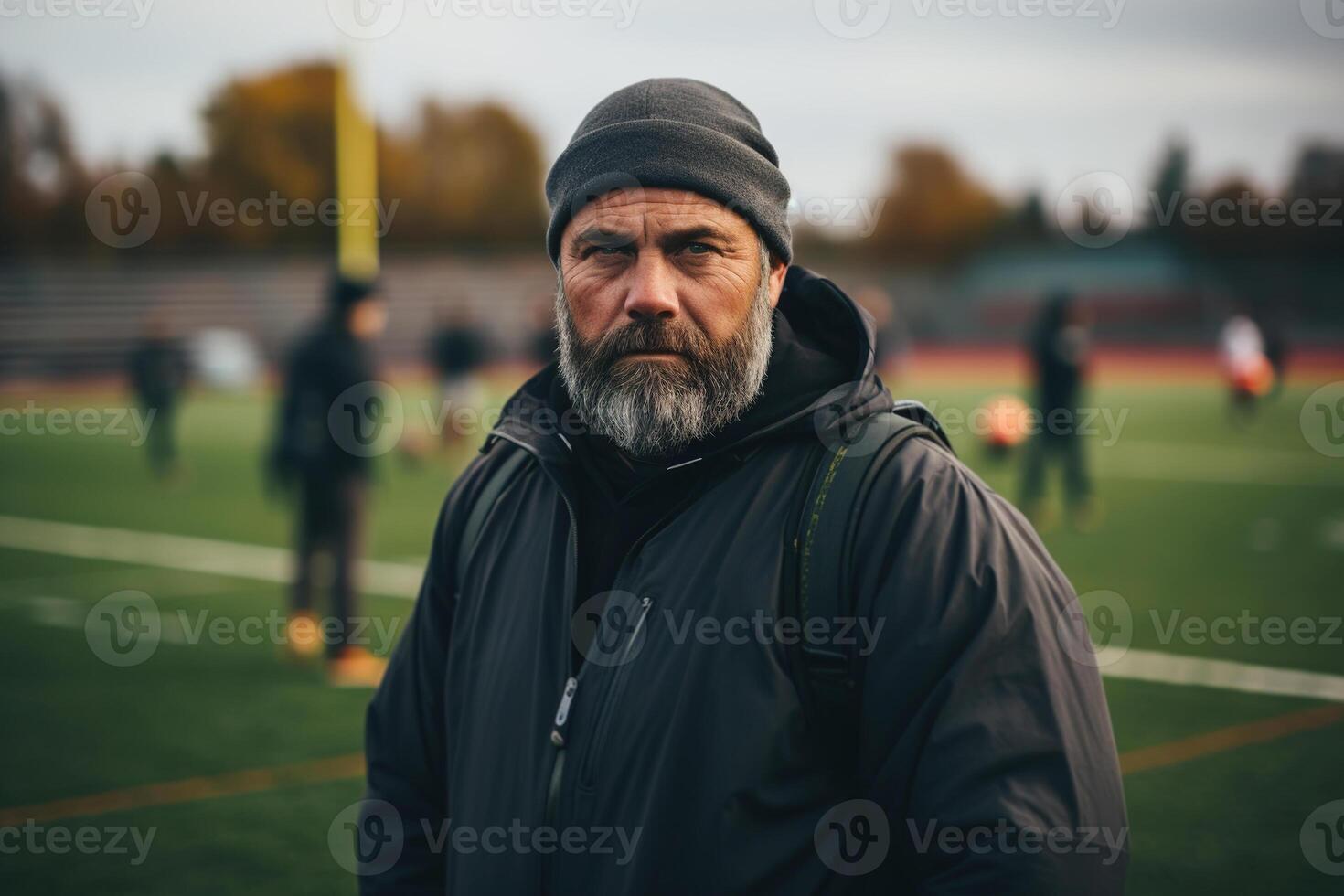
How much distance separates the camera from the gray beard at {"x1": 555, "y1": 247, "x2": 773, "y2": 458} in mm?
2105

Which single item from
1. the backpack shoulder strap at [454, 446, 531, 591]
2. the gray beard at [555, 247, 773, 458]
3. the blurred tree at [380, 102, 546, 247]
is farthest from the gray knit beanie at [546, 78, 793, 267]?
the blurred tree at [380, 102, 546, 247]

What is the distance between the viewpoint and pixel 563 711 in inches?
79.2

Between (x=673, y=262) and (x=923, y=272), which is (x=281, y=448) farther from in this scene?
(x=923, y=272)

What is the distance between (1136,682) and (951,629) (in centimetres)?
604

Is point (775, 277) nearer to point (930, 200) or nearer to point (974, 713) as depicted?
point (974, 713)

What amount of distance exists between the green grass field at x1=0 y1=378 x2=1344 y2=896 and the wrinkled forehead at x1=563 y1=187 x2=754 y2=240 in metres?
3.50

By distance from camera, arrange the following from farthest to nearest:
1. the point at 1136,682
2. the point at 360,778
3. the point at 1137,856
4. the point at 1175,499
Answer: the point at 1175,499 → the point at 1136,682 → the point at 360,778 → the point at 1137,856

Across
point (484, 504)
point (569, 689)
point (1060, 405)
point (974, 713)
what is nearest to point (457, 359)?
point (1060, 405)

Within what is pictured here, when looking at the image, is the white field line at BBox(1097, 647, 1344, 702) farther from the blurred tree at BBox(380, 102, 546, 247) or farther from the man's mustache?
the blurred tree at BBox(380, 102, 546, 247)

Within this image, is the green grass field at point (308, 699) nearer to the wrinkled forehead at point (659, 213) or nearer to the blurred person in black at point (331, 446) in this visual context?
the blurred person in black at point (331, 446)

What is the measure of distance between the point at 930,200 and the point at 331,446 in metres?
88.6

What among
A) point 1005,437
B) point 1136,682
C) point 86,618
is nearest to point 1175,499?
point 1005,437

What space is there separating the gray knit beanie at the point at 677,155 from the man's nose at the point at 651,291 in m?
0.13

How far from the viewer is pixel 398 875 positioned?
7.81 ft
